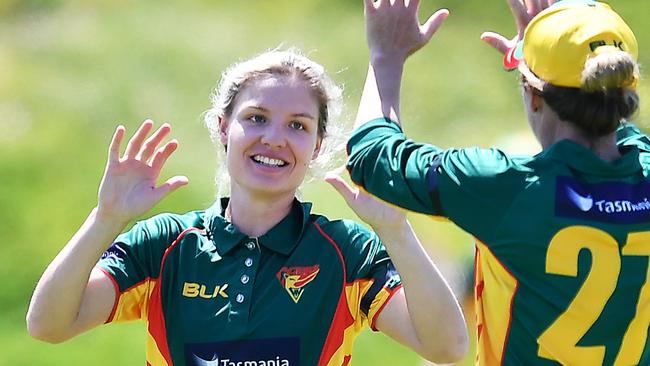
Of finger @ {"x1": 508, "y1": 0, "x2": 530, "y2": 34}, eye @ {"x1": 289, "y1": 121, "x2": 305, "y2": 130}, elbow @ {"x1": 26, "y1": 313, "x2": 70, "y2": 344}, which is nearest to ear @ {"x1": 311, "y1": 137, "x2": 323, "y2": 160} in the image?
eye @ {"x1": 289, "y1": 121, "x2": 305, "y2": 130}

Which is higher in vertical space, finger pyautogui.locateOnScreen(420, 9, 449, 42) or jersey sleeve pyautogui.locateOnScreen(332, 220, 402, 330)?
finger pyautogui.locateOnScreen(420, 9, 449, 42)

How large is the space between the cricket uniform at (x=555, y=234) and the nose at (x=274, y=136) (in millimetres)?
549

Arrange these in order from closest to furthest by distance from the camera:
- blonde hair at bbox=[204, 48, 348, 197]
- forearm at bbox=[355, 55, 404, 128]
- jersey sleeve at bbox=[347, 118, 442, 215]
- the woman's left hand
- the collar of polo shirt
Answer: jersey sleeve at bbox=[347, 118, 442, 215], forearm at bbox=[355, 55, 404, 128], the woman's left hand, the collar of polo shirt, blonde hair at bbox=[204, 48, 348, 197]

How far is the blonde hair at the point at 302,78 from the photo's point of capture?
3.33 meters

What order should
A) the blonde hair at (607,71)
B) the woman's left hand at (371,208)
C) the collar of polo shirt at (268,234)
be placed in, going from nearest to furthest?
Result: the blonde hair at (607,71) → the woman's left hand at (371,208) → the collar of polo shirt at (268,234)

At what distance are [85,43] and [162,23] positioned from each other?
50 centimetres

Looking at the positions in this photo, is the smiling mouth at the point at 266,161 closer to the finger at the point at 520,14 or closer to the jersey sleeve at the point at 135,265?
the jersey sleeve at the point at 135,265

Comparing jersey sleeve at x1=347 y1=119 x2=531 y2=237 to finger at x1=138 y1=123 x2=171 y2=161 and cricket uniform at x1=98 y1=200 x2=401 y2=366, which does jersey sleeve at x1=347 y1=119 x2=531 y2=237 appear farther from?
finger at x1=138 y1=123 x2=171 y2=161

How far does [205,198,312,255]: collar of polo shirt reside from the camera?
10.6 ft

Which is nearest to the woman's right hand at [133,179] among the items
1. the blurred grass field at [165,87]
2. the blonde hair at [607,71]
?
the blonde hair at [607,71]

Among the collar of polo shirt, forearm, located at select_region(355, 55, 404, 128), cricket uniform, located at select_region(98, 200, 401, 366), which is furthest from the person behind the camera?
the collar of polo shirt

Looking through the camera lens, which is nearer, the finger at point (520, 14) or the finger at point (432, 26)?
the finger at point (432, 26)

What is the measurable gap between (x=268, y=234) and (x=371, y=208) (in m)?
0.35

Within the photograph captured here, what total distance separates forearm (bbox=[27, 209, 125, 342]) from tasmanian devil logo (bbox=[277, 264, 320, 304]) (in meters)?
0.44
